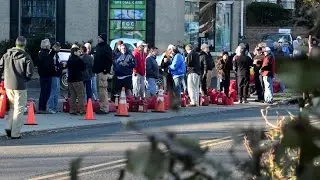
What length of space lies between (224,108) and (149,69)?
2.50m

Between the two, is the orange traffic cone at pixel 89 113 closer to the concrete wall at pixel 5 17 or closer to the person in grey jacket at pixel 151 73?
the person in grey jacket at pixel 151 73

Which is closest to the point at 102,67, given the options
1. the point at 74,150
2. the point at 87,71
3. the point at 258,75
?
the point at 87,71

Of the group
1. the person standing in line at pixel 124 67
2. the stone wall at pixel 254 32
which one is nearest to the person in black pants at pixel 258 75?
the person standing in line at pixel 124 67

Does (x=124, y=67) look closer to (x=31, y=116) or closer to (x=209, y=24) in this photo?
(x=31, y=116)

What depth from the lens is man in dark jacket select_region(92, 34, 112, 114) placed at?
61.9 feet

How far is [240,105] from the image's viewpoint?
23.2 m

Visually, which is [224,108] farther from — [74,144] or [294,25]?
[294,25]

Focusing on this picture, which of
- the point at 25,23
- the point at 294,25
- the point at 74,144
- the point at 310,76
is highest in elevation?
the point at 25,23

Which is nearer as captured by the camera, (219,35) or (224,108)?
(224,108)

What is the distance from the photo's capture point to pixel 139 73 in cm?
2097

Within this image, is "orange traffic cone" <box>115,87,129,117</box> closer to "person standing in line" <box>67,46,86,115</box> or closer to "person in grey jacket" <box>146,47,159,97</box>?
"person standing in line" <box>67,46,86,115</box>

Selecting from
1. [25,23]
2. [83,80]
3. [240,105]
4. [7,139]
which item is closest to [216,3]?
[25,23]

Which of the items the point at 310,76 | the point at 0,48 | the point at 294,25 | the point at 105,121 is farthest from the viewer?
the point at 0,48

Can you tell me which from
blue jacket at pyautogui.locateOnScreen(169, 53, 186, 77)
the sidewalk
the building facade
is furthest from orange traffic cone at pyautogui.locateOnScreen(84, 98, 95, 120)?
the building facade
